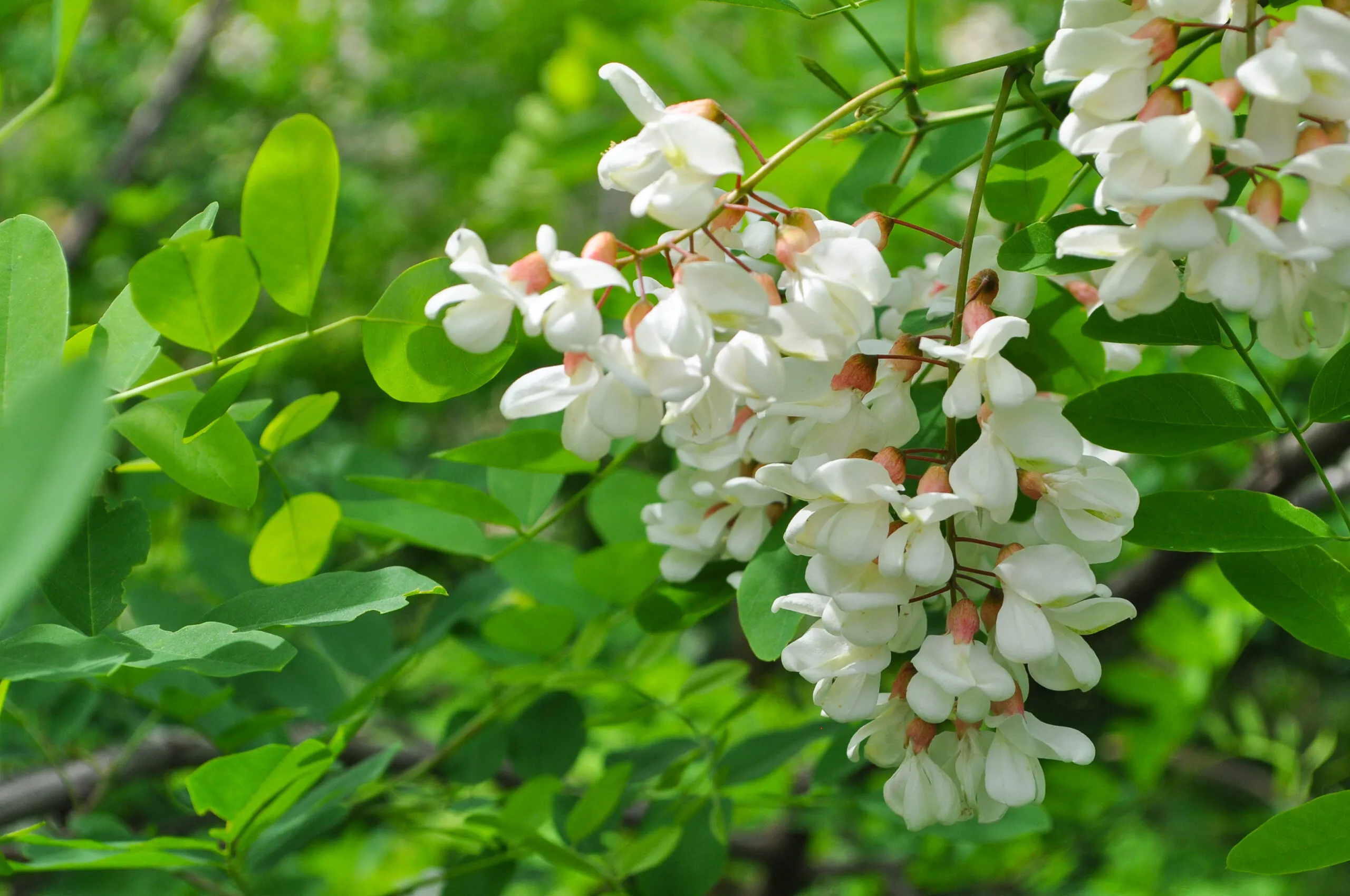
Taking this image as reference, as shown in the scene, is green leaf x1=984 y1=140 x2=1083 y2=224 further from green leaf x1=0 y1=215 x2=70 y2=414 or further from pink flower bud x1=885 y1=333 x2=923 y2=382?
green leaf x1=0 y1=215 x2=70 y2=414

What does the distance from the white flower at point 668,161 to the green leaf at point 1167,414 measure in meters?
0.19

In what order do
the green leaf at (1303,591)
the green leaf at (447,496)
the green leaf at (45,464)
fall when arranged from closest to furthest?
1. the green leaf at (45,464)
2. the green leaf at (1303,591)
3. the green leaf at (447,496)

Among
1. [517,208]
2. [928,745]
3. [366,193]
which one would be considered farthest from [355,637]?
[366,193]

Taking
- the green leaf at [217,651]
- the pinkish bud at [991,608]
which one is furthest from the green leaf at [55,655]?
the pinkish bud at [991,608]

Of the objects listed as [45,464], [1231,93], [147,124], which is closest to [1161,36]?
[1231,93]

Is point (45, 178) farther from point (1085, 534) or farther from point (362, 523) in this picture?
point (1085, 534)

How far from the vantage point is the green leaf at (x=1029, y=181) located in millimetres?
470

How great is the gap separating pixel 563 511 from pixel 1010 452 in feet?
0.94

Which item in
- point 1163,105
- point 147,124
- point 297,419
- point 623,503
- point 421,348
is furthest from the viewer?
point 147,124

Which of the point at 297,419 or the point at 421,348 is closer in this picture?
the point at 421,348

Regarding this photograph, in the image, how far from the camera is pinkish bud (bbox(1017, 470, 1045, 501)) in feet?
1.32

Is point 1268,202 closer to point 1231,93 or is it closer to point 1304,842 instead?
point 1231,93

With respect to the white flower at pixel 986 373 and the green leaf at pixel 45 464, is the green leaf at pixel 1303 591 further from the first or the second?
the green leaf at pixel 45 464

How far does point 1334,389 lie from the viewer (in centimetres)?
46
